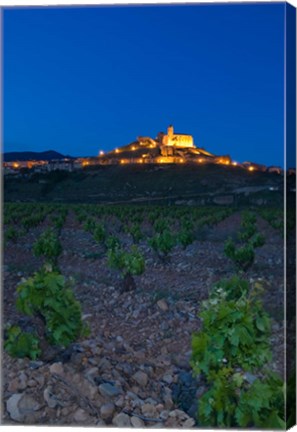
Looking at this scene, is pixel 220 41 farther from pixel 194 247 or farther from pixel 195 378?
pixel 195 378

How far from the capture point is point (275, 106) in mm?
6391

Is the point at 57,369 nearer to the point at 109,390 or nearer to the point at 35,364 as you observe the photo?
the point at 35,364

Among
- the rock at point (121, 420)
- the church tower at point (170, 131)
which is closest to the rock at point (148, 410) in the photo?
the rock at point (121, 420)

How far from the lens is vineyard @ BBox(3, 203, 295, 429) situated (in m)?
6.29

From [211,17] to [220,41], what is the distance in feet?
0.66

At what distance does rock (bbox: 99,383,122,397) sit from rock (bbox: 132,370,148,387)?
0.17 meters

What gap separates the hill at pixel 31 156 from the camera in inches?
276

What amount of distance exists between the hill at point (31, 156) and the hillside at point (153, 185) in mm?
148

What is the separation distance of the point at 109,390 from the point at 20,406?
73cm

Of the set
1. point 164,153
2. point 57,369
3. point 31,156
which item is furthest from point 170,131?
point 57,369

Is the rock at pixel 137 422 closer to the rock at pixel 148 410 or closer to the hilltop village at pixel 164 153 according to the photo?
the rock at pixel 148 410

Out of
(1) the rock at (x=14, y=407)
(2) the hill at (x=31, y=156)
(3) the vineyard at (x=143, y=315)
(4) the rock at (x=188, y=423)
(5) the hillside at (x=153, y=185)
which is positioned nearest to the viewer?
(3) the vineyard at (x=143, y=315)

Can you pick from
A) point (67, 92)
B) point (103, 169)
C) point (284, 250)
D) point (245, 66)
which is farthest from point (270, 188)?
point (67, 92)

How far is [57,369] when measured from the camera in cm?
664
